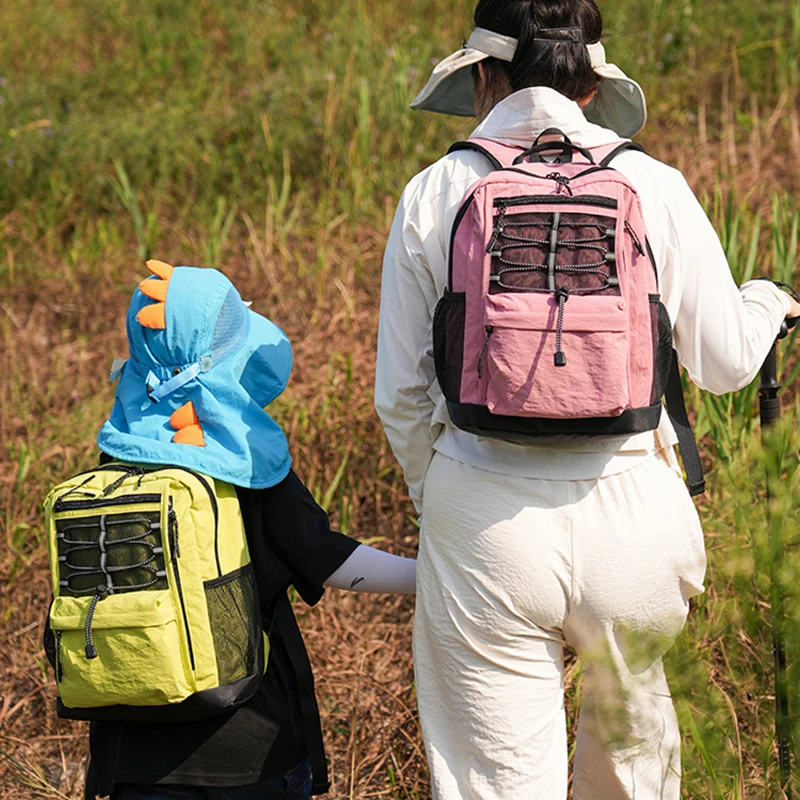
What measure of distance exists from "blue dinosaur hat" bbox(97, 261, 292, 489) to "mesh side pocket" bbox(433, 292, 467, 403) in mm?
374

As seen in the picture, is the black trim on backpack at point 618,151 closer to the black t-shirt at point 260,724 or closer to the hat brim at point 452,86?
the hat brim at point 452,86

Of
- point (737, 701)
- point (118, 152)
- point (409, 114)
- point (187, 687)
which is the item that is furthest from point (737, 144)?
point (187, 687)

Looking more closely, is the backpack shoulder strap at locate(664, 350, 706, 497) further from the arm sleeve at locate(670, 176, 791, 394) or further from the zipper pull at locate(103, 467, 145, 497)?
the zipper pull at locate(103, 467, 145, 497)

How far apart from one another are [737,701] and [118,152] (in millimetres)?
4163

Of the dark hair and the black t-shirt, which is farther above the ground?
the dark hair

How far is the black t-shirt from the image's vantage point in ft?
6.10

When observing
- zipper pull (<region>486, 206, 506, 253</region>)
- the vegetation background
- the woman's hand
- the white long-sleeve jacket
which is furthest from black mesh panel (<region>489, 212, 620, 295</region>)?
the woman's hand

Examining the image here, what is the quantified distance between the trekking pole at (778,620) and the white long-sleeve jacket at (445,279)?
17 cm

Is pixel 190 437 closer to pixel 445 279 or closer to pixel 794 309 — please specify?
pixel 445 279

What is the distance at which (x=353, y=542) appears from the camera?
75.9 inches

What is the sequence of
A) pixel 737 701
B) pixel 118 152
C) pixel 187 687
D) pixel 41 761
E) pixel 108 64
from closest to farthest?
pixel 187 687 → pixel 737 701 → pixel 41 761 → pixel 118 152 → pixel 108 64

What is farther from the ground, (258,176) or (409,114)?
(409,114)

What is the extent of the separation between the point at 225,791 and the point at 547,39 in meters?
1.33

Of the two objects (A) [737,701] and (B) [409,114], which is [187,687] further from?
(B) [409,114]
